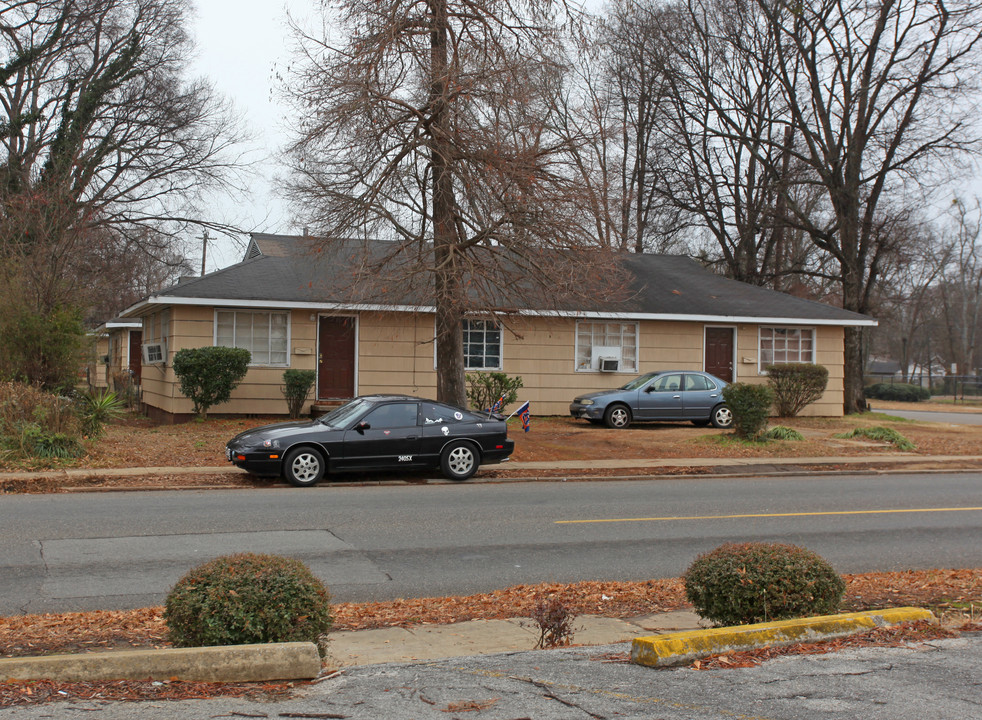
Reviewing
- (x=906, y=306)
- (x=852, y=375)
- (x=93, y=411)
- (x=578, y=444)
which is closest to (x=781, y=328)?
(x=852, y=375)

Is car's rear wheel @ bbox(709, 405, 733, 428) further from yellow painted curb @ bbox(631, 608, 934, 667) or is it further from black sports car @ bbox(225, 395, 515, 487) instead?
yellow painted curb @ bbox(631, 608, 934, 667)

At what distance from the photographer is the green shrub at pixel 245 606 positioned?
16.5 feet

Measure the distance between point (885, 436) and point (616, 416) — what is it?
6.19 m

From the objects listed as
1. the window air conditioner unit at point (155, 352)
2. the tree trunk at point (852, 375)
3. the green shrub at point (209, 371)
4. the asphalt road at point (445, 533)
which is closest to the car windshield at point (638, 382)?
the asphalt road at point (445, 533)

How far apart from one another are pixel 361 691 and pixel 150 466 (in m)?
11.4

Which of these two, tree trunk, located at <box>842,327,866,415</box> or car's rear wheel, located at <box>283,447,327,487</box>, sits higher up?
tree trunk, located at <box>842,327,866,415</box>

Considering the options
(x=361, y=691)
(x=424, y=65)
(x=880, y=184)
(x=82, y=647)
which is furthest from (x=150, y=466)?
(x=880, y=184)

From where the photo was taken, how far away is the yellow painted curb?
510cm

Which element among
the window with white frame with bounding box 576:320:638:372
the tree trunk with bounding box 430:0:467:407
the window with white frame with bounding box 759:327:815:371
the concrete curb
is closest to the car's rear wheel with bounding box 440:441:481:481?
the tree trunk with bounding box 430:0:467:407

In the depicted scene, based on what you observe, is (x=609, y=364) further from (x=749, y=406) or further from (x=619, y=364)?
(x=749, y=406)

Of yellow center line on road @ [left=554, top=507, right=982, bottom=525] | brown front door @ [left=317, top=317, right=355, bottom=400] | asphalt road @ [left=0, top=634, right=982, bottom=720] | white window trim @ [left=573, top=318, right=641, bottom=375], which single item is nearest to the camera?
asphalt road @ [left=0, top=634, right=982, bottom=720]

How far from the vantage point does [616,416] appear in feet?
72.4

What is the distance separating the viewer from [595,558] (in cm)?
905

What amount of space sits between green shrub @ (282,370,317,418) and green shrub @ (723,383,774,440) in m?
9.58
